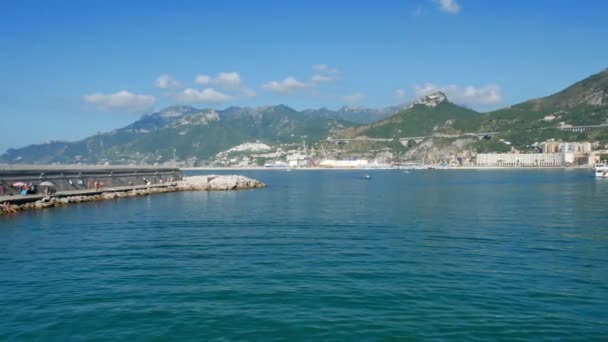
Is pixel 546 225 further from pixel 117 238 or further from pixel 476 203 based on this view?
pixel 117 238

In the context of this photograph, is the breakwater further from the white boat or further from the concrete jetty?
the white boat

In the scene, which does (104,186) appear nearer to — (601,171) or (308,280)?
(308,280)

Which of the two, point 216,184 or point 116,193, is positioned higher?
point 116,193

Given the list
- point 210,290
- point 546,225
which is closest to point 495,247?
point 546,225

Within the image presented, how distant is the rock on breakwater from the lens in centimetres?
4316

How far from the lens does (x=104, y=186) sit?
6334 centimetres

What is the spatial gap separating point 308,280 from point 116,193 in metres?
45.8

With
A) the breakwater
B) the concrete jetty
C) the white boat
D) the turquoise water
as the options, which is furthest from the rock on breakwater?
the white boat

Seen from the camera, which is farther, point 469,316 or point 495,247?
point 495,247

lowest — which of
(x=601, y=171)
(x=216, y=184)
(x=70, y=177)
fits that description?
(x=601, y=171)

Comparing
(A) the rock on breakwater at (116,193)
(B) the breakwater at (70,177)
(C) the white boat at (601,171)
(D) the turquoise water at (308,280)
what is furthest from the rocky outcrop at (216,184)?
(C) the white boat at (601,171)

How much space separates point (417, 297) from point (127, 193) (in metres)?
50.8

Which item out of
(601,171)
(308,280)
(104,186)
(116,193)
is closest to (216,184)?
(104,186)

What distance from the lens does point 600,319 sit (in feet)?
42.3
